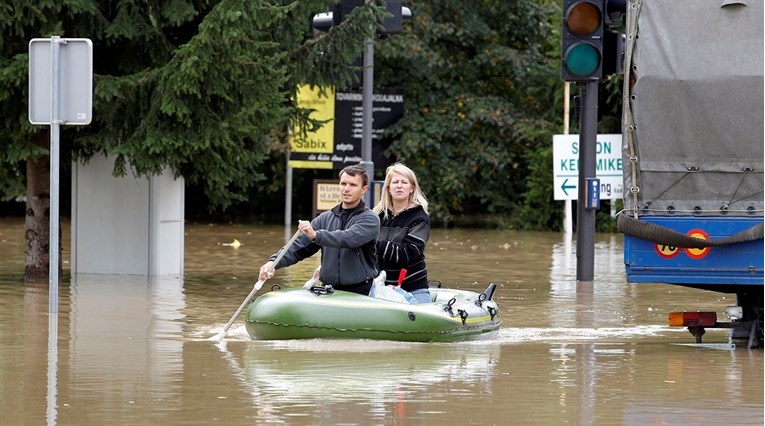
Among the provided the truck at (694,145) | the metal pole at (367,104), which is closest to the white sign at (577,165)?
the metal pole at (367,104)

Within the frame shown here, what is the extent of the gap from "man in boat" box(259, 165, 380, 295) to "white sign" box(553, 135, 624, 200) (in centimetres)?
1755

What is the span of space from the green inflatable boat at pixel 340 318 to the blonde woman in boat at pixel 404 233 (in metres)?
0.57

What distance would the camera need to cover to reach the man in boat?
13.3 meters

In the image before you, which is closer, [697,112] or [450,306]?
[697,112]

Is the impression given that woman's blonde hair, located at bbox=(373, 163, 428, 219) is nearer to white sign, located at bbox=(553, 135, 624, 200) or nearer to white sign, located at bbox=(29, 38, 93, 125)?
white sign, located at bbox=(29, 38, 93, 125)

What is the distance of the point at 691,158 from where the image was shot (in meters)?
12.9

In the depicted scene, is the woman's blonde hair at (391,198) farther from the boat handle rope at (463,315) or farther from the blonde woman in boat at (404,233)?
the boat handle rope at (463,315)

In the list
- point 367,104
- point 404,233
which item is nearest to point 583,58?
point 404,233

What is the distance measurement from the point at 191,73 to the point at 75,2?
1.55 metres

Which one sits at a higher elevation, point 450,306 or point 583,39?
point 583,39

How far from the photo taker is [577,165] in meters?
33.4

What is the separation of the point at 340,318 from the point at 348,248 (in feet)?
2.18

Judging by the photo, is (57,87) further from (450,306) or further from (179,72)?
(179,72)

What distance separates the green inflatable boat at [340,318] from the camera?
12977 mm
